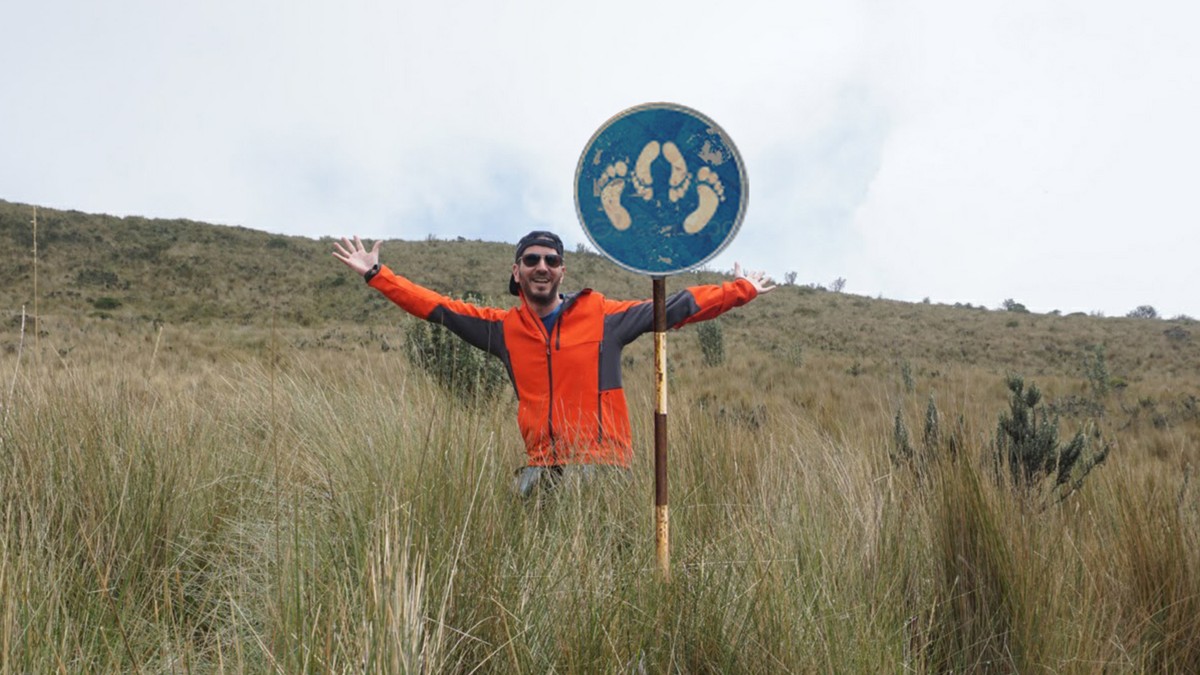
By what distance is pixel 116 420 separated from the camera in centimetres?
338

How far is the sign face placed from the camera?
268 cm

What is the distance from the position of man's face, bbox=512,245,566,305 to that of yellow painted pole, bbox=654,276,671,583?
0.90 meters

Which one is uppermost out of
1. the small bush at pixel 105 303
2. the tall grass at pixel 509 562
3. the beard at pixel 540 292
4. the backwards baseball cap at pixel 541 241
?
the small bush at pixel 105 303

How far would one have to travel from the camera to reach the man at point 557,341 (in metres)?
3.51

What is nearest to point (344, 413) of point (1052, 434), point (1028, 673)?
point (1028, 673)

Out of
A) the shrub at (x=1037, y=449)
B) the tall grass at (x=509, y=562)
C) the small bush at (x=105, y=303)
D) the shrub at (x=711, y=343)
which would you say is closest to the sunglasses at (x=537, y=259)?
the tall grass at (x=509, y=562)

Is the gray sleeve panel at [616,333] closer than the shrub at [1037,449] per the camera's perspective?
Yes

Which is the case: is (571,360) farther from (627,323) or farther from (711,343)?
(711,343)

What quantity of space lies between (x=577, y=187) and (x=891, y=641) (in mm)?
1987

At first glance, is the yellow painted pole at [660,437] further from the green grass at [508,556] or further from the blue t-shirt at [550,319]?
the blue t-shirt at [550,319]

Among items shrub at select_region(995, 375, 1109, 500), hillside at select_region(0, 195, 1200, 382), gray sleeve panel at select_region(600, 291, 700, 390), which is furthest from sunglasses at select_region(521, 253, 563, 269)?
hillside at select_region(0, 195, 1200, 382)

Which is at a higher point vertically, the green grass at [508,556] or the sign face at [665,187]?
the sign face at [665,187]

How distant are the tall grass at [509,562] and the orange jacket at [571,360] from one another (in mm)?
328

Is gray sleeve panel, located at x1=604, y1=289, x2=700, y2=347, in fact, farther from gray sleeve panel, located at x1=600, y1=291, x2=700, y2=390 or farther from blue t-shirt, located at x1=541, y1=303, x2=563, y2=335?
blue t-shirt, located at x1=541, y1=303, x2=563, y2=335
